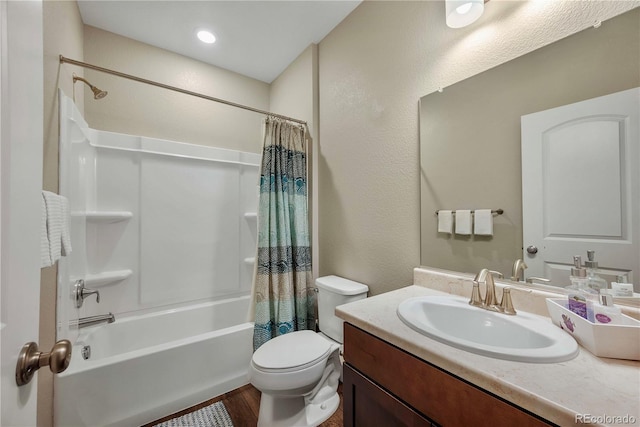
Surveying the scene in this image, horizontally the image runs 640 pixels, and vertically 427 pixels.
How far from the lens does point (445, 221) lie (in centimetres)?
128

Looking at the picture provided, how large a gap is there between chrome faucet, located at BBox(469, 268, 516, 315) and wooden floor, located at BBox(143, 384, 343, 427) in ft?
3.59

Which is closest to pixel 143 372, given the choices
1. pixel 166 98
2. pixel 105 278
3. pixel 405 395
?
pixel 105 278

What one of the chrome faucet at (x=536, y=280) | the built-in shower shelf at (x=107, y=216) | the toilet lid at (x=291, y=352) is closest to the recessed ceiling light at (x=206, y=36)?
the built-in shower shelf at (x=107, y=216)

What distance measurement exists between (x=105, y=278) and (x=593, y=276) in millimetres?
2715

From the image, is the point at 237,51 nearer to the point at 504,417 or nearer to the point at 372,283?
the point at 372,283

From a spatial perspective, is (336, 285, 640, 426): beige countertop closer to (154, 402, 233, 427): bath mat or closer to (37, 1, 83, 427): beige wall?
(154, 402, 233, 427): bath mat

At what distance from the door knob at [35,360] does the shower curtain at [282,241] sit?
53.3 inches

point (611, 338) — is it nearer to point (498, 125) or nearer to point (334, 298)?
point (498, 125)

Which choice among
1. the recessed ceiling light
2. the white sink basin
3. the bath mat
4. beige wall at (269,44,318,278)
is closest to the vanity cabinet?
the white sink basin

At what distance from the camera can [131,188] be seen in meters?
2.02

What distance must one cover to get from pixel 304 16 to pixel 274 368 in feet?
7.61

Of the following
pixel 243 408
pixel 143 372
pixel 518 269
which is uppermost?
pixel 518 269

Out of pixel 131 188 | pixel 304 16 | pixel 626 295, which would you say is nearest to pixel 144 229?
pixel 131 188

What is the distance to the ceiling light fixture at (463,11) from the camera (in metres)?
1.10
